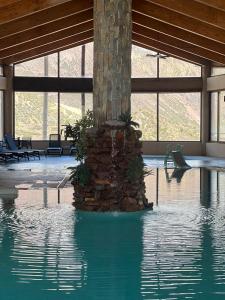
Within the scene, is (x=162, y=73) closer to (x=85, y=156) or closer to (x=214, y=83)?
(x=214, y=83)

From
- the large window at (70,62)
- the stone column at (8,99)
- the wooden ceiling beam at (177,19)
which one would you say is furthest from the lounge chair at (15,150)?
the wooden ceiling beam at (177,19)

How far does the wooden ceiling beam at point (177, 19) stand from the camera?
16094 mm

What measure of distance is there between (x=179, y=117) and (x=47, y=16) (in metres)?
9.71

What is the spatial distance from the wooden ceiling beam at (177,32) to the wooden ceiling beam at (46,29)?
158 cm

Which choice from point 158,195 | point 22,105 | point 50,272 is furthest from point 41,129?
point 50,272

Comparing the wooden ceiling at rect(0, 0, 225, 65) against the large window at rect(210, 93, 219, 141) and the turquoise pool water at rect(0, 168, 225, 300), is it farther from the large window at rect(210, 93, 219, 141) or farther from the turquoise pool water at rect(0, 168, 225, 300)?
the turquoise pool water at rect(0, 168, 225, 300)

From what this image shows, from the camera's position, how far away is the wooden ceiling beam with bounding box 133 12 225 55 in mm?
18094

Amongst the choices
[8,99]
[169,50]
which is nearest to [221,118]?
[169,50]

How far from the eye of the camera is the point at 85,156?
370 inches

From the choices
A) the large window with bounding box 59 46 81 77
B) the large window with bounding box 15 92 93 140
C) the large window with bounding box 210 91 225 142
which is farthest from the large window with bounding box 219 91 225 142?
the large window with bounding box 59 46 81 77

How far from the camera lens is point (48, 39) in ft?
66.1

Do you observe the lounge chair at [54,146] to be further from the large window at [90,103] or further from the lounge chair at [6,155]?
the lounge chair at [6,155]

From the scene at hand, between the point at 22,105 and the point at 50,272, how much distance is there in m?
18.7

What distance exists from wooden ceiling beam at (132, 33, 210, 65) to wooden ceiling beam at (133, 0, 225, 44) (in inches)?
203
